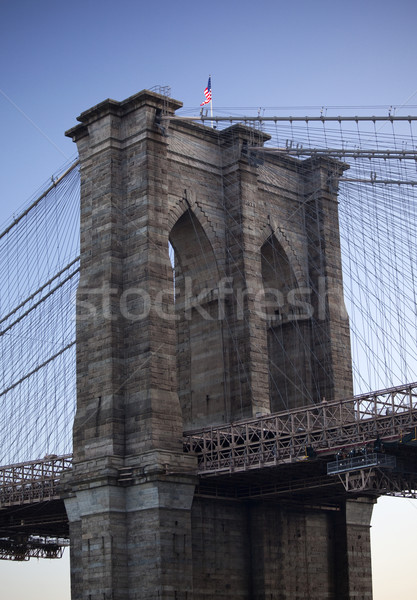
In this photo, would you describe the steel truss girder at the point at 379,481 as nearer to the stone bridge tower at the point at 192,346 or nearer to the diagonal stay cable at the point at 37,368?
the stone bridge tower at the point at 192,346

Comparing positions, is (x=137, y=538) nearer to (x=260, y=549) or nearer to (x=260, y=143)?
(x=260, y=549)

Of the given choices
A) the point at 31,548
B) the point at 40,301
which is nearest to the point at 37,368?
the point at 40,301

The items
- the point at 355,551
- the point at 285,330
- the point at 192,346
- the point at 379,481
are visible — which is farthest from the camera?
the point at 285,330

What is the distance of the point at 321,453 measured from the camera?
5397 cm

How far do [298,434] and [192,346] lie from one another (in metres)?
14.5

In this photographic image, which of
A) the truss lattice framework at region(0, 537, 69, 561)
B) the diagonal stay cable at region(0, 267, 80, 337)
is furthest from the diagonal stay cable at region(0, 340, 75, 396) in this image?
the truss lattice framework at region(0, 537, 69, 561)

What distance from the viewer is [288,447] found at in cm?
5491

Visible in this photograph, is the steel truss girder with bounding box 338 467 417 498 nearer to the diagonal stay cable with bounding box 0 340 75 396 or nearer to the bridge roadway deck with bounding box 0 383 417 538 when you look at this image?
the bridge roadway deck with bounding box 0 383 417 538

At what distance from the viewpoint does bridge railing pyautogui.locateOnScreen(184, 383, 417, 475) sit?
51.7 meters

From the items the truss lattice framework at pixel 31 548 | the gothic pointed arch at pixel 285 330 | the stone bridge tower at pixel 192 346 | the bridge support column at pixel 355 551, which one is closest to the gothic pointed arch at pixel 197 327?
the stone bridge tower at pixel 192 346

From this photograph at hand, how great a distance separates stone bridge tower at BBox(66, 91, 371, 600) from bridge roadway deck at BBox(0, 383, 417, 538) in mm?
1285

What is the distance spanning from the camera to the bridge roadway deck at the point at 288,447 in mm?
52250

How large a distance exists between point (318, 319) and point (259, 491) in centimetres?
1407

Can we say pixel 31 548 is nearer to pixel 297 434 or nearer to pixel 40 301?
pixel 40 301
